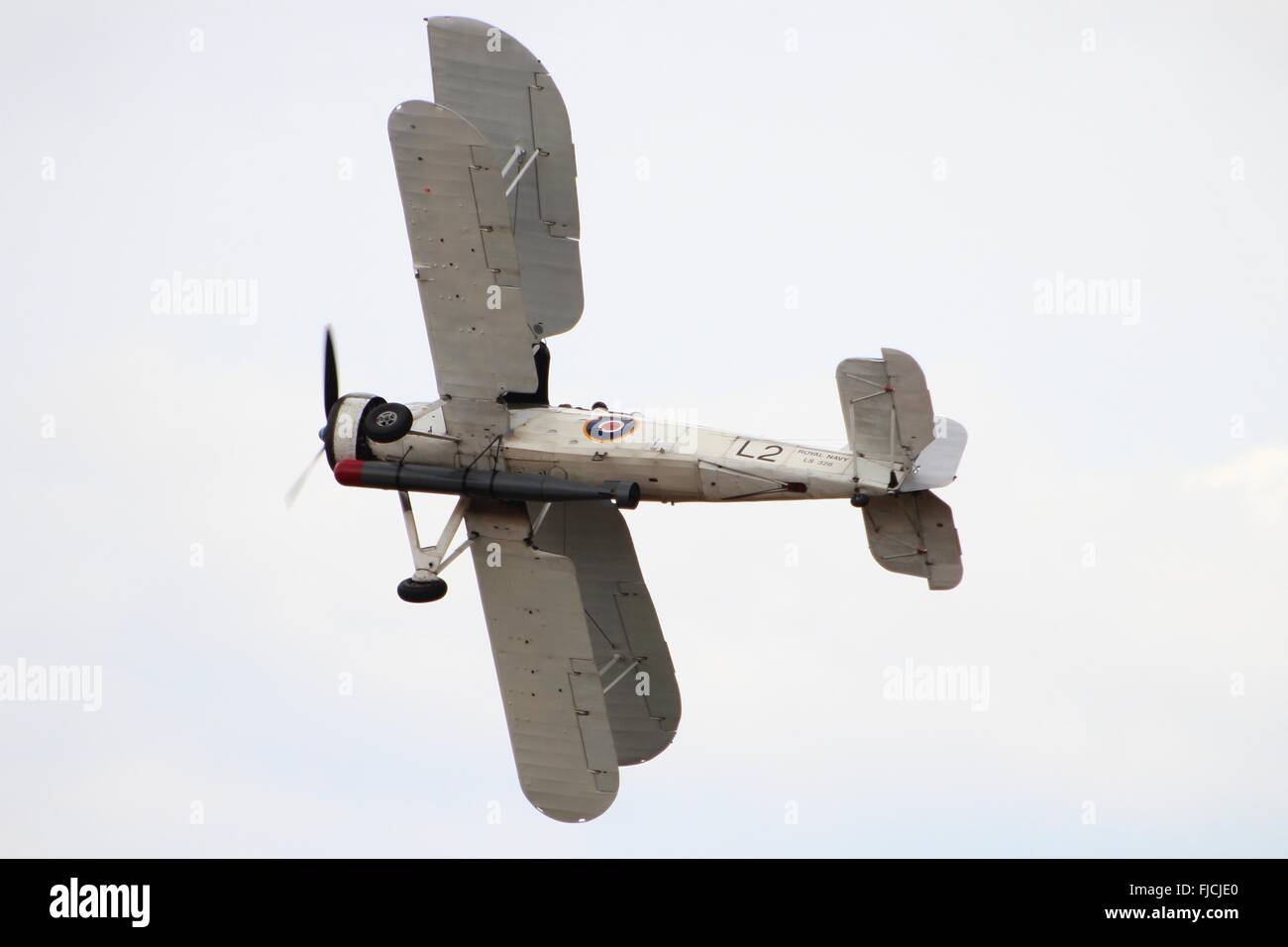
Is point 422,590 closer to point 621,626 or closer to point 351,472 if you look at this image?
point 351,472

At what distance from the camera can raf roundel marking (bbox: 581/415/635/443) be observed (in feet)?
122

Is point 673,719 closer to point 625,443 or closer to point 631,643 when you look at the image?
point 631,643

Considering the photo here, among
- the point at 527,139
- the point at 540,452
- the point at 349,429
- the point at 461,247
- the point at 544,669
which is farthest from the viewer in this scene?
the point at 527,139

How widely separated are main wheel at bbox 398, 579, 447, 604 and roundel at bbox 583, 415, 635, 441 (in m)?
3.28

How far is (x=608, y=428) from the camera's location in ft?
122

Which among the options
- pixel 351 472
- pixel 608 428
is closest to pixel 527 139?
pixel 608 428

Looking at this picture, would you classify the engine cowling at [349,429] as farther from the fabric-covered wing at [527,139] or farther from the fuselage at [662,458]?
the fabric-covered wing at [527,139]

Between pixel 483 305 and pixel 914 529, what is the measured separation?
6.88 metres

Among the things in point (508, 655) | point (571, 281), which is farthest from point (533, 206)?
point (508, 655)

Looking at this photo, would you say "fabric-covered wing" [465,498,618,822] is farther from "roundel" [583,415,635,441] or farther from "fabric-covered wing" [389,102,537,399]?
"fabric-covered wing" [389,102,537,399]

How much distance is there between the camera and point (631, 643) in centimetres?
4172

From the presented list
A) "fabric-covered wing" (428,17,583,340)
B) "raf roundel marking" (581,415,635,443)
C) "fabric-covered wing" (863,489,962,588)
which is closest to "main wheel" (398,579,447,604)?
"raf roundel marking" (581,415,635,443)

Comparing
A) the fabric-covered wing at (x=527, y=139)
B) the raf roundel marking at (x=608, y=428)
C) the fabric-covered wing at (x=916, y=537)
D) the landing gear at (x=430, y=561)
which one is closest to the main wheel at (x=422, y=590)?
the landing gear at (x=430, y=561)

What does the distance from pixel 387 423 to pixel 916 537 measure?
25.6 feet
